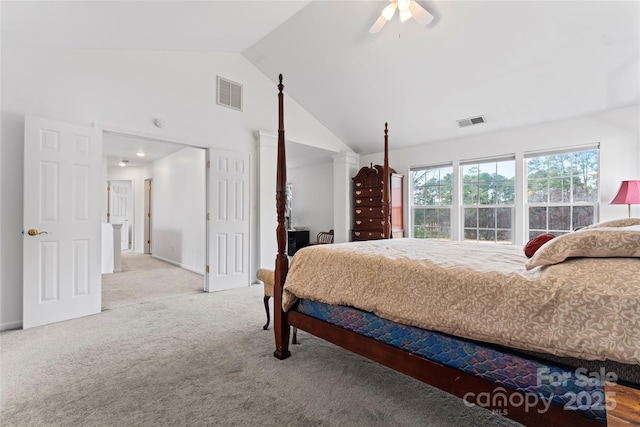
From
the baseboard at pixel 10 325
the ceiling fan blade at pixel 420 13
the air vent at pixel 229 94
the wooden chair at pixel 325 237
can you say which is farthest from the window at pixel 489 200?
the baseboard at pixel 10 325

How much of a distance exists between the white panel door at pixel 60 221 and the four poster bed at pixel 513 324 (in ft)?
9.60

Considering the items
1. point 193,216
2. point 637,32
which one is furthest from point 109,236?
point 637,32

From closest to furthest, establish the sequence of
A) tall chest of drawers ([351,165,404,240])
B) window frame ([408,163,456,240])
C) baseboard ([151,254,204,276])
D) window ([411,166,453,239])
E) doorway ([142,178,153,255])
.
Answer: window frame ([408,163,456,240]) → window ([411,166,453,239]) → baseboard ([151,254,204,276]) → tall chest of drawers ([351,165,404,240]) → doorway ([142,178,153,255])

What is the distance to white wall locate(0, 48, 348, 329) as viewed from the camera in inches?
111

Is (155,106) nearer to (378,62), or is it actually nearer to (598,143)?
(378,62)

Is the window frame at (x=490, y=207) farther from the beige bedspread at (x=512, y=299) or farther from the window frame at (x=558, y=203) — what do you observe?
the beige bedspread at (x=512, y=299)

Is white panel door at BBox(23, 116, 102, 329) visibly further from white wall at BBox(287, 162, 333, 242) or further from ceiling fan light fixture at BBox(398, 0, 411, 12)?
white wall at BBox(287, 162, 333, 242)

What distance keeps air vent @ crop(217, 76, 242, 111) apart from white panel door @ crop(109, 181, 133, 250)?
5.67 metres

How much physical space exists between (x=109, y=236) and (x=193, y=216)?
1567 mm

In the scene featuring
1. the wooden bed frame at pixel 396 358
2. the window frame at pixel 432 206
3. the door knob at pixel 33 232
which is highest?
the window frame at pixel 432 206

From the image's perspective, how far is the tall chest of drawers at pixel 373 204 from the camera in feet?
18.1

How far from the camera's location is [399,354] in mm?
1554

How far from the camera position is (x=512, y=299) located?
1.18 meters

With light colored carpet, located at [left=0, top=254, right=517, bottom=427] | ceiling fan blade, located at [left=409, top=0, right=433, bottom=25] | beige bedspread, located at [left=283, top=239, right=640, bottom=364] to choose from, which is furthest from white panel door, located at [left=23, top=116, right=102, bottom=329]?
ceiling fan blade, located at [left=409, top=0, right=433, bottom=25]
